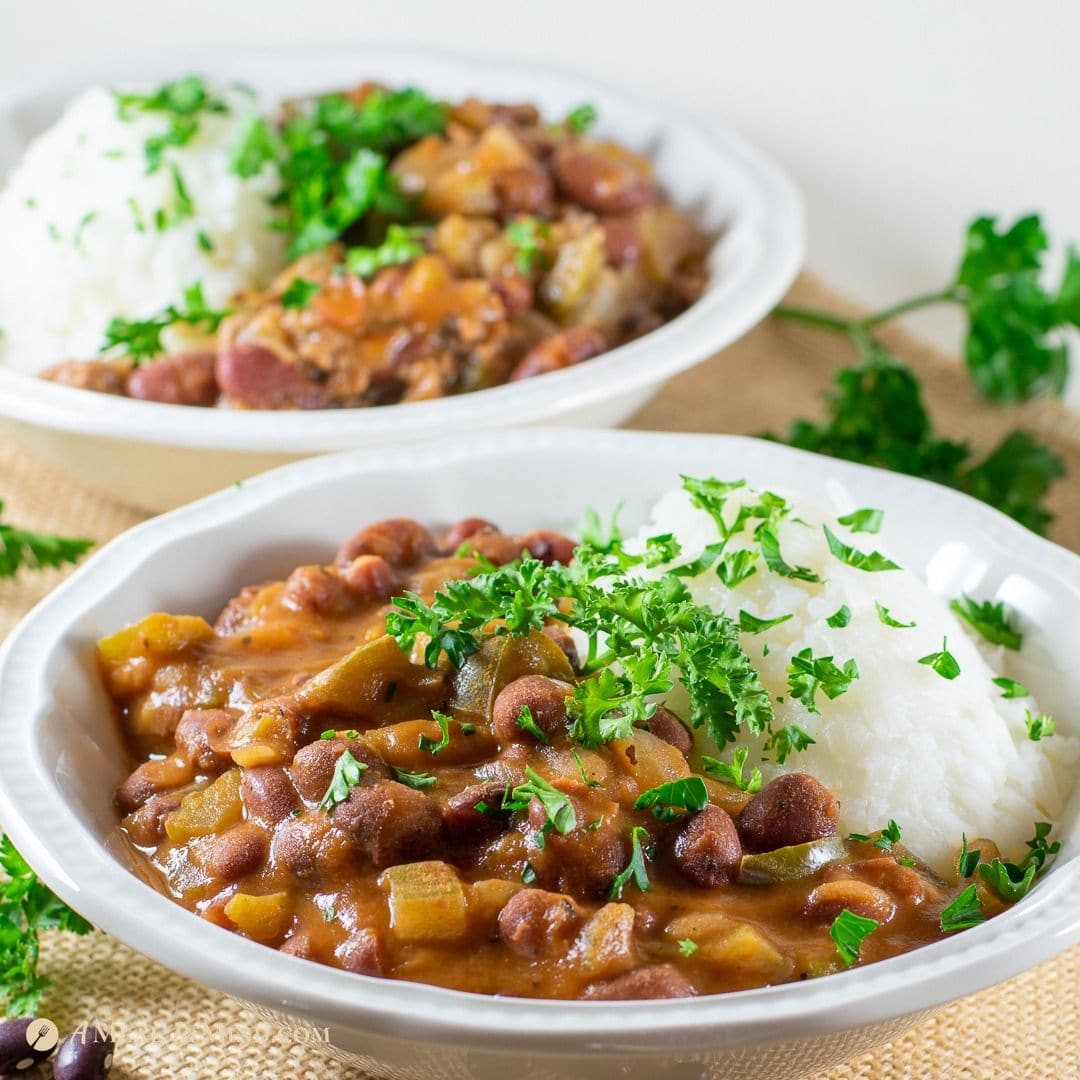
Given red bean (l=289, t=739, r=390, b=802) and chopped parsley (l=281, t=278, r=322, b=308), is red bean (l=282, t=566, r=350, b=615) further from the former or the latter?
chopped parsley (l=281, t=278, r=322, b=308)

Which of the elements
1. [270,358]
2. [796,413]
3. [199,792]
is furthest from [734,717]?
[796,413]

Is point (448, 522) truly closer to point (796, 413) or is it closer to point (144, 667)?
point (144, 667)

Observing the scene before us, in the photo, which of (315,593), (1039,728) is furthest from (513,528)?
(1039,728)

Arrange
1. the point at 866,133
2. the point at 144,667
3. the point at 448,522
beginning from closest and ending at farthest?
the point at 144,667, the point at 448,522, the point at 866,133

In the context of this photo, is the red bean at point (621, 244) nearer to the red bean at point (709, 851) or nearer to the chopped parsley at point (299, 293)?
the chopped parsley at point (299, 293)

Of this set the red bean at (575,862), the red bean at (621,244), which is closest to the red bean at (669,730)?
the red bean at (575,862)

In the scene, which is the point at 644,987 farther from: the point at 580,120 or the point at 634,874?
the point at 580,120
